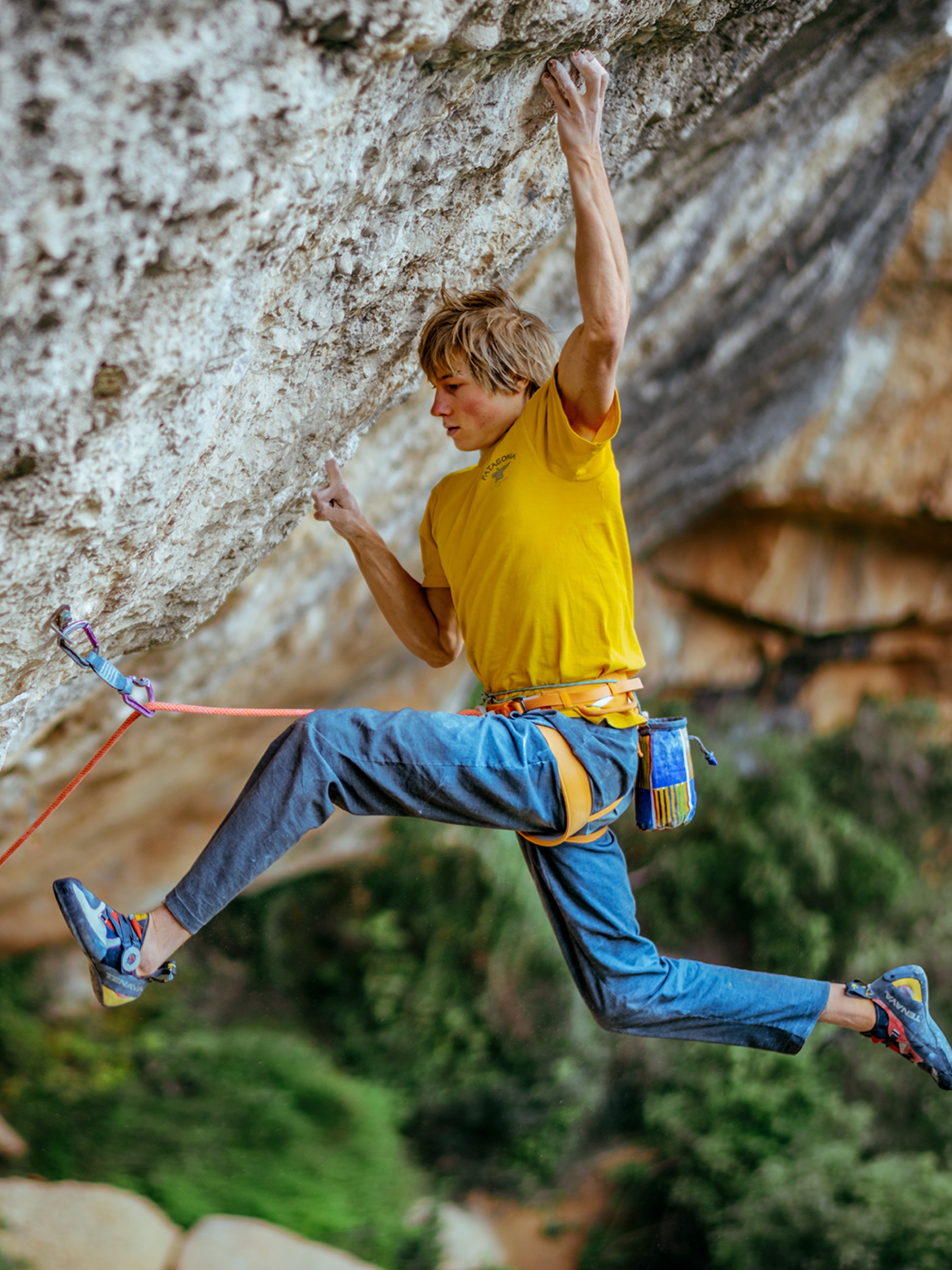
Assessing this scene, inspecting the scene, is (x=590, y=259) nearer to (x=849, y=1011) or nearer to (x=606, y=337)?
(x=606, y=337)

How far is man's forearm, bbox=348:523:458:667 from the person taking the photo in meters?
2.58

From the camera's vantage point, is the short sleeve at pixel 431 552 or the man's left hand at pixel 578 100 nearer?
the man's left hand at pixel 578 100

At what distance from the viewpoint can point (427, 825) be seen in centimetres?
695

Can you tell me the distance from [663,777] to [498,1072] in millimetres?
4441

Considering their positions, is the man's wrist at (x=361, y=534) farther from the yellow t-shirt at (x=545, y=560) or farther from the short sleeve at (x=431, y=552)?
the yellow t-shirt at (x=545, y=560)

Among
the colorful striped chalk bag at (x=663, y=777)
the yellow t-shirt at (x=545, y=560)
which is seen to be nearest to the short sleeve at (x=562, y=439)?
the yellow t-shirt at (x=545, y=560)

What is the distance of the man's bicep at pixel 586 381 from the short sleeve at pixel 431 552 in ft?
1.88

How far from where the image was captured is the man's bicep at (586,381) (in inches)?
75.7

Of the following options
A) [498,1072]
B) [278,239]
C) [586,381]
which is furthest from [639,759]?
[498,1072]

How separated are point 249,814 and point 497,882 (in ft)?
15.9


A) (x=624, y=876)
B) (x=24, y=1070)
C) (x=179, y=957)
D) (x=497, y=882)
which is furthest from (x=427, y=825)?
(x=624, y=876)

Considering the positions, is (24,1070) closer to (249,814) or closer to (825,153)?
(249,814)

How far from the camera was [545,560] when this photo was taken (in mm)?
2201

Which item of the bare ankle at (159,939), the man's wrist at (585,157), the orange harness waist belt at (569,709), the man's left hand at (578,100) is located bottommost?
the orange harness waist belt at (569,709)
